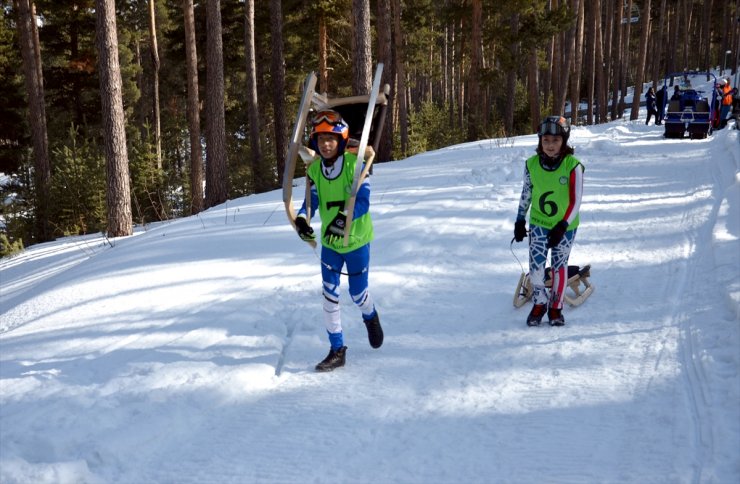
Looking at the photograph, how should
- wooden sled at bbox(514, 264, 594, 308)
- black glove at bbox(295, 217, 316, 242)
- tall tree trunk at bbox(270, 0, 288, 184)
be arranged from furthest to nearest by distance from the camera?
tall tree trunk at bbox(270, 0, 288, 184), wooden sled at bbox(514, 264, 594, 308), black glove at bbox(295, 217, 316, 242)

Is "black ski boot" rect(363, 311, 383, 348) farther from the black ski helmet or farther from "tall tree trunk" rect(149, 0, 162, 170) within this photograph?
"tall tree trunk" rect(149, 0, 162, 170)

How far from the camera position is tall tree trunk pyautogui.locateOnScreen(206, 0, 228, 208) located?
15617mm

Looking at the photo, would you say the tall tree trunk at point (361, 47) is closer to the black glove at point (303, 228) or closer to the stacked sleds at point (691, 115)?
the black glove at point (303, 228)

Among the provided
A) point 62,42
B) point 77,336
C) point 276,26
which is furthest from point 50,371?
point 62,42

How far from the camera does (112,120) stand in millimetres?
11078

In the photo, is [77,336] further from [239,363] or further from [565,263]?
[565,263]

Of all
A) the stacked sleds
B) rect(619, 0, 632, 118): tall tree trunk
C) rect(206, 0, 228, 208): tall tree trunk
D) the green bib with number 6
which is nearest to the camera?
the green bib with number 6

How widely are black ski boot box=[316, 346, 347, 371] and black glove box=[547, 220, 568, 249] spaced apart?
2.27 m

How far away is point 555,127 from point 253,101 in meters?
16.2

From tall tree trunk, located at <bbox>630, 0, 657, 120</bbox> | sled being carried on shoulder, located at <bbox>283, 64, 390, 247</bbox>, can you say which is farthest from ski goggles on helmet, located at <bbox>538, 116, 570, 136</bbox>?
tall tree trunk, located at <bbox>630, 0, 657, 120</bbox>

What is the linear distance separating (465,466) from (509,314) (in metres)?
2.79

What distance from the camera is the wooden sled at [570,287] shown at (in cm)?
635

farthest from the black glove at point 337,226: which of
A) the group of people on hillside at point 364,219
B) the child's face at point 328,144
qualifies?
the child's face at point 328,144

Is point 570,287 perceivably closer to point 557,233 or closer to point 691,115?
point 557,233
